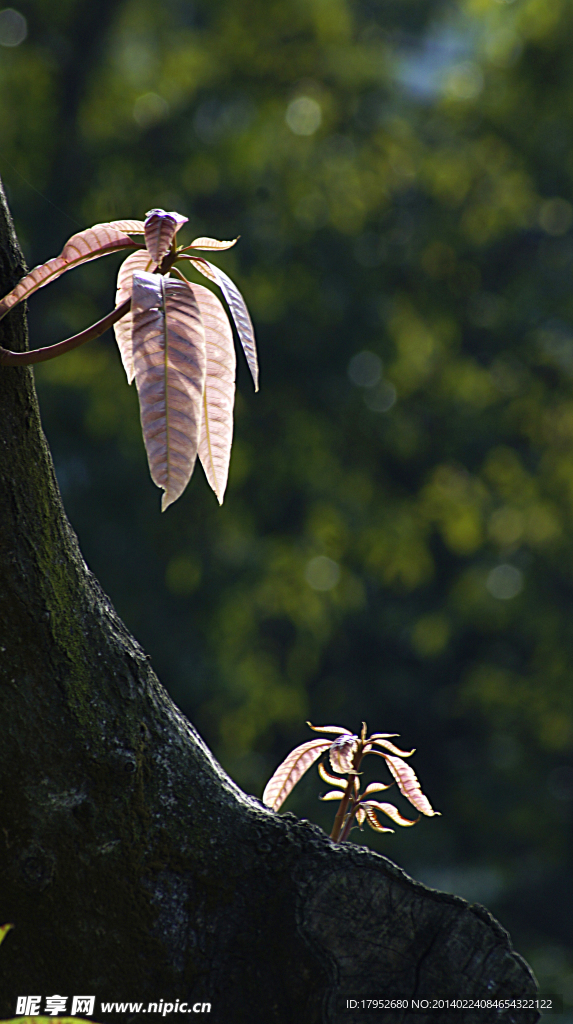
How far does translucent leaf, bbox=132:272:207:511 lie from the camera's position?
0.38 m

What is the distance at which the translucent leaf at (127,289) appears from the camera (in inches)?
18.1

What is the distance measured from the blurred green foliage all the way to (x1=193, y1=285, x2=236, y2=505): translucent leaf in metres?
3.05

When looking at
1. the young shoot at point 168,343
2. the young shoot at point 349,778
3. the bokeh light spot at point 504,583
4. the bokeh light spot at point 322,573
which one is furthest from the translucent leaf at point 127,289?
the bokeh light spot at point 504,583

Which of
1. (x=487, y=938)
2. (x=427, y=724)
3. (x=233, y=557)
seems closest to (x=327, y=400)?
(x=233, y=557)

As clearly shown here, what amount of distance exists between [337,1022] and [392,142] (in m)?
4.09

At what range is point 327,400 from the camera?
3908 millimetres

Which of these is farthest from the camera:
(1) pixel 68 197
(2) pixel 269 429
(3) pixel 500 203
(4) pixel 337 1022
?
(3) pixel 500 203

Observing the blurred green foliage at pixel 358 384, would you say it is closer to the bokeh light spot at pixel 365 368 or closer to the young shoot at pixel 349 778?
the bokeh light spot at pixel 365 368

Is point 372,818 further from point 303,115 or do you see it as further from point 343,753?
point 303,115

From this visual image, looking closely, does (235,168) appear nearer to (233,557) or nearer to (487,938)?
(233,557)

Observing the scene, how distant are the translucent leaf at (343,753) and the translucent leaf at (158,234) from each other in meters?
0.34

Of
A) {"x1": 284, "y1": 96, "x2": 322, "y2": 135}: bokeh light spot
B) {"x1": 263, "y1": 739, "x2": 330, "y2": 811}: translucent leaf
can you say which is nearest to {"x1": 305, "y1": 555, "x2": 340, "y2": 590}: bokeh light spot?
{"x1": 284, "y1": 96, "x2": 322, "y2": 135}: bokeh light spot

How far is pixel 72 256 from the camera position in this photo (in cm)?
44

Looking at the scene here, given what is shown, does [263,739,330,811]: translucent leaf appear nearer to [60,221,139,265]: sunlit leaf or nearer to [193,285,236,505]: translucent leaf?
[193,285,236,505]: translucent leaf
